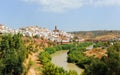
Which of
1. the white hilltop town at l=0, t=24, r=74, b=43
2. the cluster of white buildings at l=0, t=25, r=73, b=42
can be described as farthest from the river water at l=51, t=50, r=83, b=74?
the cluster of white buildings at l=0, t=25, r=73, b=42

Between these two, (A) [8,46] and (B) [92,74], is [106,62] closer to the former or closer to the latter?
(B) [92,74]

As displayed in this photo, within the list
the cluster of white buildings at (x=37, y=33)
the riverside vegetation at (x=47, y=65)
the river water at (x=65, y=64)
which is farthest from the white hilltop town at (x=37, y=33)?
the riverside vegetation at (x=47, y=65)

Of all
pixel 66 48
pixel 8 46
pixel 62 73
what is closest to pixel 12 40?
pixel 8 46

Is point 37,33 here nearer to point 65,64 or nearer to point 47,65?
point 65,64

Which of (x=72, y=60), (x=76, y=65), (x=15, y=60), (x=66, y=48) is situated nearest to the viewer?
(x=15, y=60)

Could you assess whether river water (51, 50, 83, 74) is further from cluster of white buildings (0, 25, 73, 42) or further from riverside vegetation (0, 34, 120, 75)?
cluster of white buildings (0, 25, 73, 42)

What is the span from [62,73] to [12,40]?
48.7ft

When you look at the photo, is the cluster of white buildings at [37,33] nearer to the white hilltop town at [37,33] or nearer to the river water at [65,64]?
the white hilltop town at [37,33]

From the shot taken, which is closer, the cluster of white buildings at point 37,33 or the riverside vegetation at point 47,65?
the riverside vegetation at point 47,65

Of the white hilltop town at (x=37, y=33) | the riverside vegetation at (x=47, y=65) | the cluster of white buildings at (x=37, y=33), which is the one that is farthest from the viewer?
the cluster of white buildings at (x=37, y=33)

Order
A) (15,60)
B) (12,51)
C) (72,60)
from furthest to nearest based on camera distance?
(72,60)
(12,51)
(15,60)

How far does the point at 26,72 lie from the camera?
41938 mm

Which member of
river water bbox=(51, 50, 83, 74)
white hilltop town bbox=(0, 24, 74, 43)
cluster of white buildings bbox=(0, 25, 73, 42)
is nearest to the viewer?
river water bbox=(51, 50, 83, 74)

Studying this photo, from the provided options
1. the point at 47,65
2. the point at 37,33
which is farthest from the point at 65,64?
the point at 37,33
